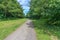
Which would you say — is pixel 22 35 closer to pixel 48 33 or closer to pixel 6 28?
pixel 48 33

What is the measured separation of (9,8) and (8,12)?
252cm

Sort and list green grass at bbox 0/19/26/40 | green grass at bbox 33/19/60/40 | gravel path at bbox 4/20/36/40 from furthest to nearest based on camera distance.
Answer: green grass at bbox 0/19/26/40 → green grass at bbox 33/19/60/40 → gravel path at bbox 4/20/36/40

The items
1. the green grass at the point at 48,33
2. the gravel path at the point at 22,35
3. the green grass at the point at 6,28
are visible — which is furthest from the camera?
the green grass at the point at 6,28

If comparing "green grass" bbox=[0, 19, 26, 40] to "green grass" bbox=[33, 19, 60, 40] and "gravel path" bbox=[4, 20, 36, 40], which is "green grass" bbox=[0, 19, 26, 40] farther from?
"green grass" bbox=[33, 19, 60, 40]

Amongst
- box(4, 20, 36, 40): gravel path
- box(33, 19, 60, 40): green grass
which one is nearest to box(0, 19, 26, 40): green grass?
box(4, 20, 36, 40): gravel path

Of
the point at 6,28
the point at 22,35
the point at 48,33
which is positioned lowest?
the point at 6,28

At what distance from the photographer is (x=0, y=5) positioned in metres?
46.3

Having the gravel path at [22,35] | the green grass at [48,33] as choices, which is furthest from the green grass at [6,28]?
the green grass at [48,33]

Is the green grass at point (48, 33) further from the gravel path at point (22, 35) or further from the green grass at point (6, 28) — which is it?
the green grass at point (6, 28)

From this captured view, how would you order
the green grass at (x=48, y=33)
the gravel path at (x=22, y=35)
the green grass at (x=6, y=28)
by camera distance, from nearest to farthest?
the gravel path at (x=22, y=35), the green grass at (x=48, y=33), the green grass at (x=6, y=28)

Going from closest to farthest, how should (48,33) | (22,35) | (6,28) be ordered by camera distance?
(22,35)
(48,33)
(6,28)

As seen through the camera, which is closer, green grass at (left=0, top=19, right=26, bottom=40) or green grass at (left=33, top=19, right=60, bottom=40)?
green grass at (left=33, top=19, right=60, bottom=40)

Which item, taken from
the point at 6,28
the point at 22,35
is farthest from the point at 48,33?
the point at 6,28

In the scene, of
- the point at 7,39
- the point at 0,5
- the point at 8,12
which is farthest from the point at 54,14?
the point at 8,12
